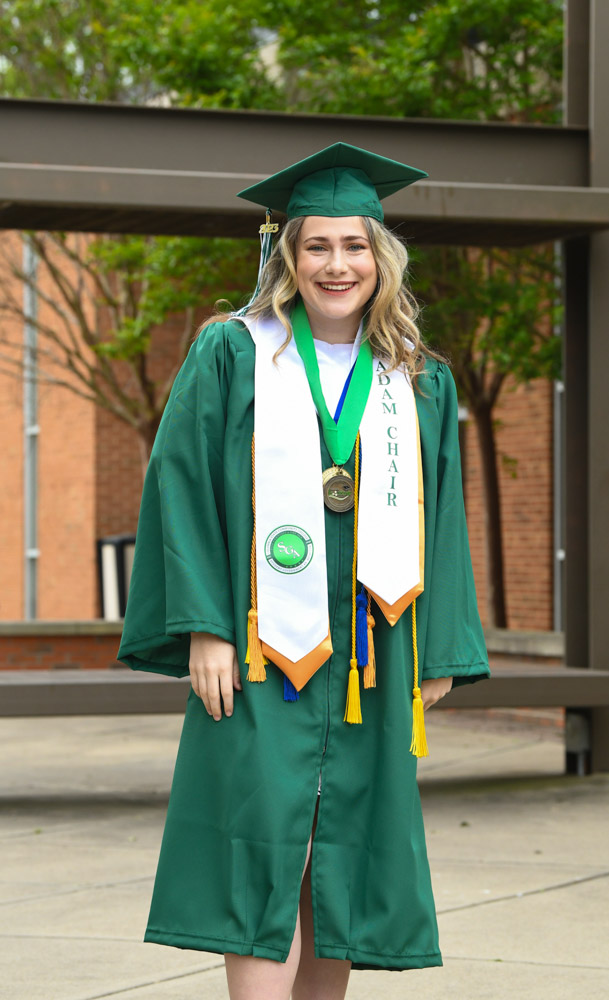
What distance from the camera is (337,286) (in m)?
2.89

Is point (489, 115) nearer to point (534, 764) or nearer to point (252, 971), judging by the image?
point (534, 764)

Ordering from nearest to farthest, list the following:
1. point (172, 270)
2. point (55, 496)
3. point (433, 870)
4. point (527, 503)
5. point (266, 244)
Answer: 1. point (266, 244)
2. point (433, 870)
3. point (172, 270)
4. point (527, 503)
5. point (55, 496)

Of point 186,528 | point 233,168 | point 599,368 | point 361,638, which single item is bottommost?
point 361,638

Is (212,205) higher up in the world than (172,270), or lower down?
lower down

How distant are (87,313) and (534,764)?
959cm

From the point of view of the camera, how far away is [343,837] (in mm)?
2803

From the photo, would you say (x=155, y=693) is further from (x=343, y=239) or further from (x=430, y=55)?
(x=430, y=55)

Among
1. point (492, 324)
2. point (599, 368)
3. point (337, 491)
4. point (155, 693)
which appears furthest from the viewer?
point (492, 324)

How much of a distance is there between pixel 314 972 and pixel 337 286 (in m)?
1.48

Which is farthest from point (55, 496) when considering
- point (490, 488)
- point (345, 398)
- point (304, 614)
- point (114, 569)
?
point (304, 614)

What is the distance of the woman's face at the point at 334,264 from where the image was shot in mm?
2879

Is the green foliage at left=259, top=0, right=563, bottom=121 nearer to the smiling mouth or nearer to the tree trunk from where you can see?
the tree trunk

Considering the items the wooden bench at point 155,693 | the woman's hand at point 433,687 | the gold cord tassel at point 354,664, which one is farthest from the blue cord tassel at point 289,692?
the wooden bench at point 155,693

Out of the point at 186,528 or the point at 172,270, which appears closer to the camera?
the point at 186,528
